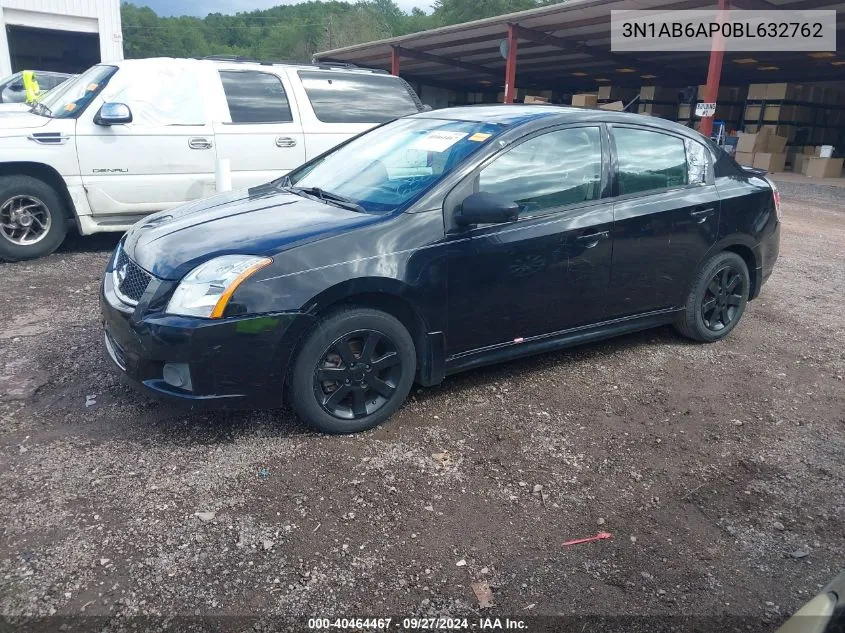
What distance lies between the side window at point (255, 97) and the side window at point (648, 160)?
4.03 metres

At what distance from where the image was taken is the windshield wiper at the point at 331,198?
367 cm

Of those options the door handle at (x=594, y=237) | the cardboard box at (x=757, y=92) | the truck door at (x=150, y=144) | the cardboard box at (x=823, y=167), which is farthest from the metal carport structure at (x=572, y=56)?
the door handle at (x=594, y=237)

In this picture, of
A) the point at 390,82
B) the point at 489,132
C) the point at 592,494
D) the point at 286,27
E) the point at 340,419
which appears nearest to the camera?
the point at 592,494

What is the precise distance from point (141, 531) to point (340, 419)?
1.07m

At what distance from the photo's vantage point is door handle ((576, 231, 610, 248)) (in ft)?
12.9

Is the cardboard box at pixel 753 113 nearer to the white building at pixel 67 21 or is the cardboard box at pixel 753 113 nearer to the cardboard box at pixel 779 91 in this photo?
the cardboard box at pixel 779 91

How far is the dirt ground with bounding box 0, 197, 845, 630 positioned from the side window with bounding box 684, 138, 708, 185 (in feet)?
4.08

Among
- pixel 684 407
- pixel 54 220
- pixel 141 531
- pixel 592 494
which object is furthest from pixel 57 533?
pixel 54 220

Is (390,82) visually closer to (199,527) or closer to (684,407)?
(684,407)

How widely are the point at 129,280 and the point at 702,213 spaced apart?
355 centimetres

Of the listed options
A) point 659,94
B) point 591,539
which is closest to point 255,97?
point 591,539

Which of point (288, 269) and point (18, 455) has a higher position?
point (288, 269)

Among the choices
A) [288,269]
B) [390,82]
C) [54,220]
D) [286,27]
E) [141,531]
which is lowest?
[141,531]

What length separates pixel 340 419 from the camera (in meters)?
3.39
